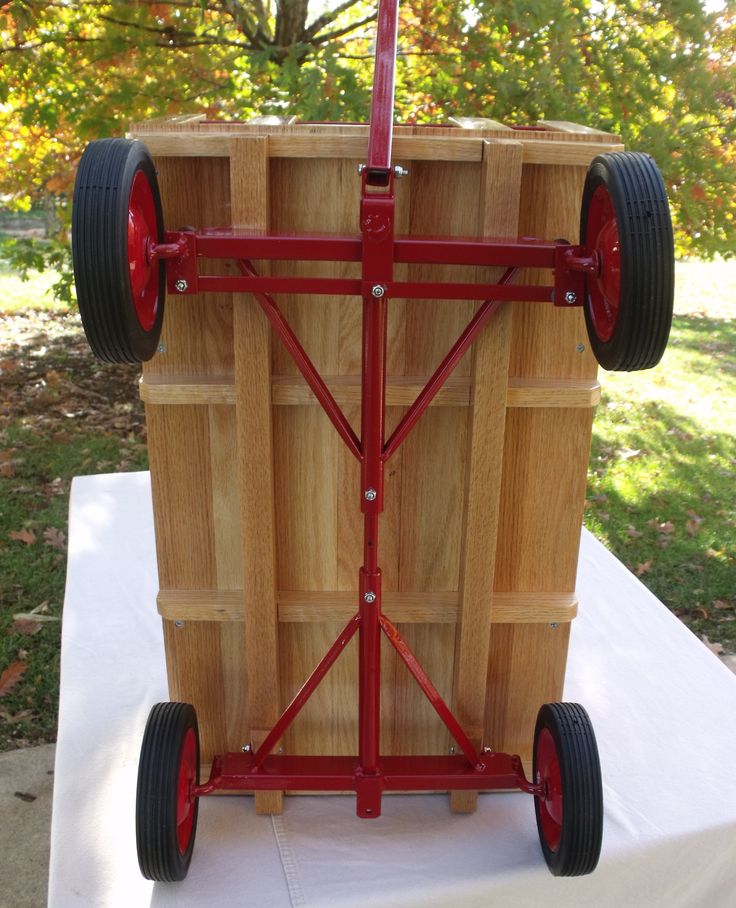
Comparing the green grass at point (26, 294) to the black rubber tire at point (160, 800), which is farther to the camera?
the green grass at point (26, 294)

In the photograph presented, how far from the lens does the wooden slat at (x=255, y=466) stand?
1.82 meters

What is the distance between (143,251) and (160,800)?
109cm

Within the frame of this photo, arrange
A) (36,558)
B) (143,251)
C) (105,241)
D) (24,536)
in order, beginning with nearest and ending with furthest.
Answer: (105,241)
(143,251)
(36,558)
(24,536)

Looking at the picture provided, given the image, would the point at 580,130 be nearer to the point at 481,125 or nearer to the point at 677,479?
the point at 481,125

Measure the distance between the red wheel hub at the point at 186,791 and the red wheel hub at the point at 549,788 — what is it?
0.79 m

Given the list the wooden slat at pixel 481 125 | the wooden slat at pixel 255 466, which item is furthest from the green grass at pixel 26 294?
the wooden slat at pixel 255 466

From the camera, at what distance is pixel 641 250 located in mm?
1577

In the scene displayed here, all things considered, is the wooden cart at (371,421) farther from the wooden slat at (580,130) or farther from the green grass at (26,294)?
the green grass at (26,294)

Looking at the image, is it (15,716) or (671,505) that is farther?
(671,505)

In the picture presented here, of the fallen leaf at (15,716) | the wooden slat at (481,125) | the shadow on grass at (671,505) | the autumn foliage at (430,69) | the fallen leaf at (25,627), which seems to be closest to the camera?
the wooden slat at (481,125)

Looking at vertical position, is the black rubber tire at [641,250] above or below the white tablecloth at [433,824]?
above

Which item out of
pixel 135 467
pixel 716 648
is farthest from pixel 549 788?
pixel 135 467

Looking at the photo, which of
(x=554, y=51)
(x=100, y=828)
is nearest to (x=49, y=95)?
(x=554, y=51)

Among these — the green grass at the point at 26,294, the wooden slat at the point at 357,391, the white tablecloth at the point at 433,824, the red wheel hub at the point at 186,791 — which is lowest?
the green grass at the point at 26,294
